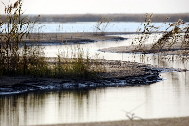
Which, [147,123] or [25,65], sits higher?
[25,65]

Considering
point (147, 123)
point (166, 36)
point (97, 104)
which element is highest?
point (166, 36)

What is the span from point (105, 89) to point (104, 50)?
12954mm

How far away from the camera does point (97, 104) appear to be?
1420cm

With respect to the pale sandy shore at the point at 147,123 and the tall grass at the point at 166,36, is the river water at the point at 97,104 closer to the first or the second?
the pale sandy shore at the point at 147,123

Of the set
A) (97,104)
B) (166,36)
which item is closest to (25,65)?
(97,104)

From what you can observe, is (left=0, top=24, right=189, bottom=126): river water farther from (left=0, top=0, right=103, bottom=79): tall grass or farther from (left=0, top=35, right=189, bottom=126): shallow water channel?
(left=0, top=0, right=103, bottom=79): tall grass

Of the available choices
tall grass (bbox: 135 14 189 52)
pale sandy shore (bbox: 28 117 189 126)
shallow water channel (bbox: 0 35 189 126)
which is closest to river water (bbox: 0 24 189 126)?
shallow water channel (bbox: 0 35 189 126)

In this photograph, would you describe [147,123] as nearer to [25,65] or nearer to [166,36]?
[25,65]

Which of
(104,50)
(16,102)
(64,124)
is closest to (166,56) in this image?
(104,50)

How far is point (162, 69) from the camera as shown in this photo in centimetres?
2114

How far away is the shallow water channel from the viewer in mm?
12445

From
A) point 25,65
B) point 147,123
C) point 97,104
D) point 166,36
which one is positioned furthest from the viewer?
point 166,36

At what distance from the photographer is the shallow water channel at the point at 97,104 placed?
490 inches

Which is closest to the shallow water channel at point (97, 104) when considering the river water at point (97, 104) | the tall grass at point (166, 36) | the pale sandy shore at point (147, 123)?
the river water at point (97, 104)
